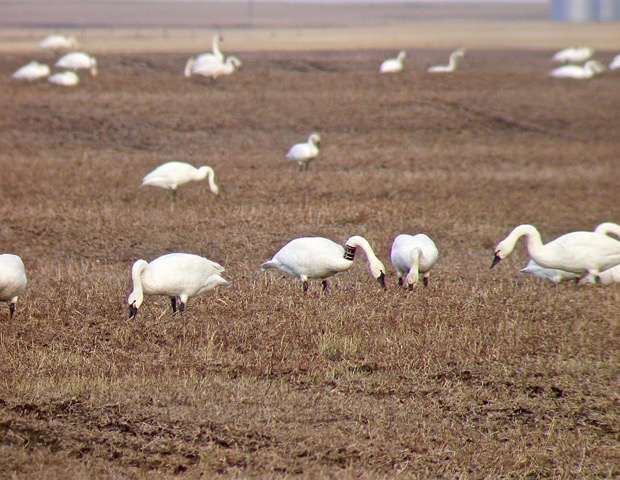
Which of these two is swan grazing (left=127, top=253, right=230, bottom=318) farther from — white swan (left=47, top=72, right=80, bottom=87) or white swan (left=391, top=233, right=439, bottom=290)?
white swan (left=47, top=72, right=80, bottom=87)

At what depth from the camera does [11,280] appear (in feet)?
27.0

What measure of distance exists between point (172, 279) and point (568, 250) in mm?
4190

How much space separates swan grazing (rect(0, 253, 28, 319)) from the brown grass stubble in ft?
0.56

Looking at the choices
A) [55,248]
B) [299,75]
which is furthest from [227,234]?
[299,75]

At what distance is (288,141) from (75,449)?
16371 mm

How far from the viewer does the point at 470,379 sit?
7.10m

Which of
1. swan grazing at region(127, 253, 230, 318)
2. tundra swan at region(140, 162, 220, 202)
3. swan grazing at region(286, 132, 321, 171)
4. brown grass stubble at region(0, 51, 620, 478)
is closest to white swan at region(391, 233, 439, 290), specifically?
brown grass stubble at region(0, 51, 620, 478)

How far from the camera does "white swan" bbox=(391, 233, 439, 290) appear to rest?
9125 millimetres

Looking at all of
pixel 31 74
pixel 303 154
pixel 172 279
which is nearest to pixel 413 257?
pixel 172 279

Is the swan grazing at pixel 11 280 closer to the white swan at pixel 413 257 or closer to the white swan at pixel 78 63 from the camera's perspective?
the white swan at pixel 413 257

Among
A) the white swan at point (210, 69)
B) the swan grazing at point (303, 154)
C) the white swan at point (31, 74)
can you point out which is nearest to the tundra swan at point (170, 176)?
the swan grazing at point (303, 154)

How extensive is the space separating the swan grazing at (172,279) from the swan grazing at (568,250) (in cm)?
312

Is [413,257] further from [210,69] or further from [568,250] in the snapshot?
[210,69]

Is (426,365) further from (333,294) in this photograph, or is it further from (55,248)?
(55,248)
